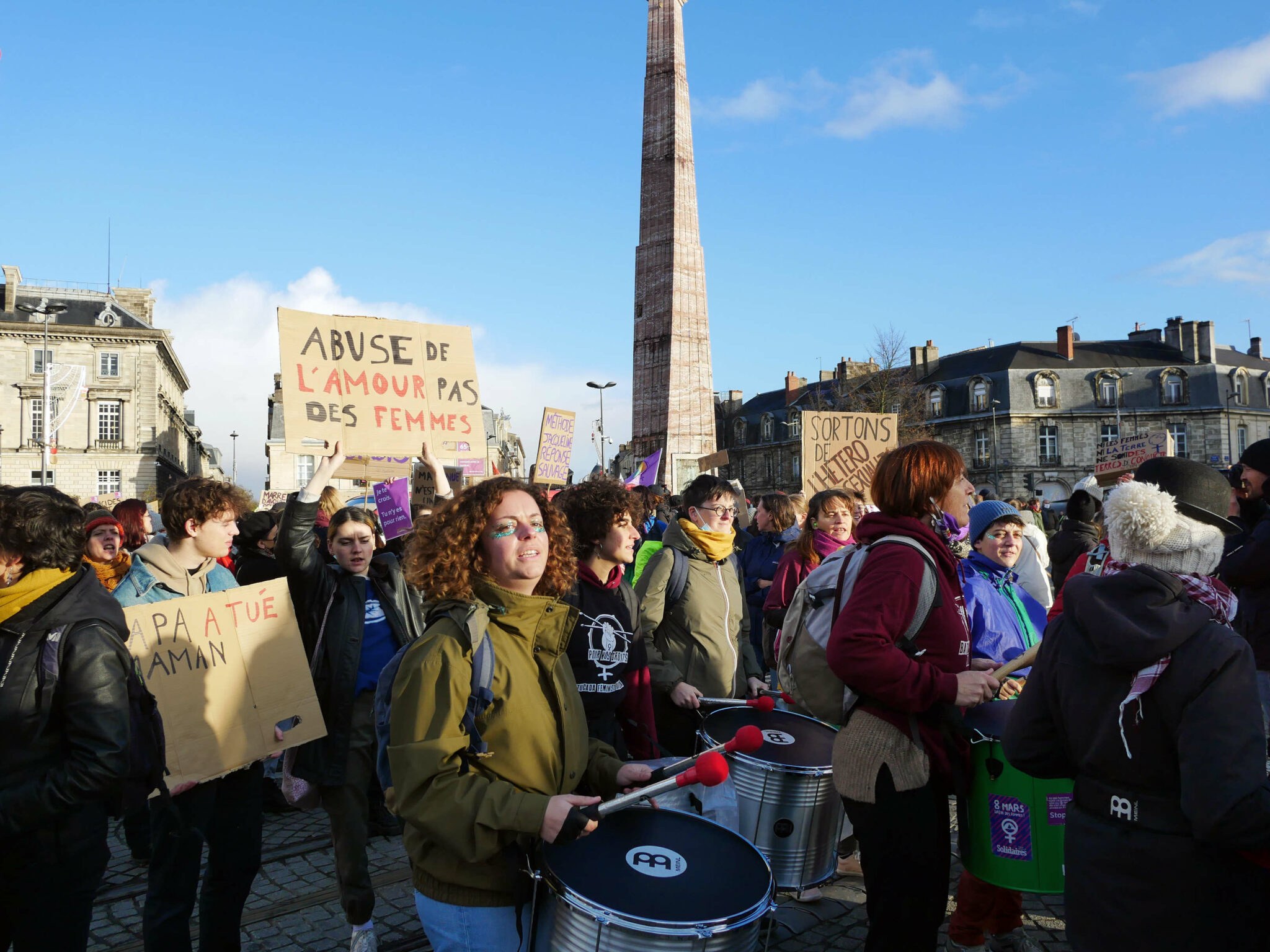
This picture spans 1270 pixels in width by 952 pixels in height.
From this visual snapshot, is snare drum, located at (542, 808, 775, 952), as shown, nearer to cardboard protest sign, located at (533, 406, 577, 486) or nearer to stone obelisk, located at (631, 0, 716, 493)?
cardboard protest sign, located at (533, 406, 577, 486)

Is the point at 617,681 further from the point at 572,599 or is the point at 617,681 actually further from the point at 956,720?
the point at 956,720

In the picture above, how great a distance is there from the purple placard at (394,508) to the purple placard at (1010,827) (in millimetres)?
4656

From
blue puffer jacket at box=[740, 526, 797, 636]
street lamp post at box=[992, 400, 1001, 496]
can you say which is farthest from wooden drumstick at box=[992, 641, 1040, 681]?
street lamp post at box=[992, 400, 1001, 496]

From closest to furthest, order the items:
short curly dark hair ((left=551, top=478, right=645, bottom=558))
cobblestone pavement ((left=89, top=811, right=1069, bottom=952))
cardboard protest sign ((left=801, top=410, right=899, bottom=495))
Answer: short curly dark hair ((left=551, top=478, right=645, bottom=558)) < cobblestone pavement ((left=89, top=811, right=1069, bottom=952)) < cardboard protest sign ((left=801, top=410, right=899, bottom=495))

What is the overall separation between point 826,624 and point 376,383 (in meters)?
3.59

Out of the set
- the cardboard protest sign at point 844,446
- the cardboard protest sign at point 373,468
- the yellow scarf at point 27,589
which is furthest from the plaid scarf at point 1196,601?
Result: the cardboard protest sign at point 844,446

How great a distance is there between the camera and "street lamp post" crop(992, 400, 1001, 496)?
51.0 m

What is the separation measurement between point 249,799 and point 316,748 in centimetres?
35

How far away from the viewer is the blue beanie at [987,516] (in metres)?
4.84

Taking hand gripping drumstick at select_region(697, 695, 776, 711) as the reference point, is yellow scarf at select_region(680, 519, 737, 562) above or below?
above

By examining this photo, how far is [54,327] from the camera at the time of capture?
60.1 meters

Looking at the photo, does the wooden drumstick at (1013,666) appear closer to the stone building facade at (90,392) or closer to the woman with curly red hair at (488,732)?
the woman with curly red hair at (488,732)

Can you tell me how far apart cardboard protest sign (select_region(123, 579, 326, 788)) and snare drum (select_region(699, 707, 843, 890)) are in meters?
1.77

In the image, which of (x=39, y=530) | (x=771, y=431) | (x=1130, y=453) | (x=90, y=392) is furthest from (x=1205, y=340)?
(x=90, y=392)
